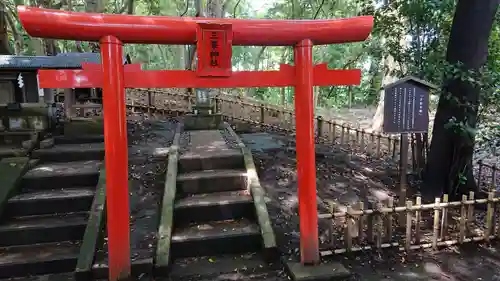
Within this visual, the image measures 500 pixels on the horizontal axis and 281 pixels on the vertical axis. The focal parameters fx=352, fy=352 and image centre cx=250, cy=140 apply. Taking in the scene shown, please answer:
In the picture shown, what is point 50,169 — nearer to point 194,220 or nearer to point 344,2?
point 194,220

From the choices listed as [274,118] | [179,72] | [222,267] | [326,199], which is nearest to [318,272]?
[222,267]

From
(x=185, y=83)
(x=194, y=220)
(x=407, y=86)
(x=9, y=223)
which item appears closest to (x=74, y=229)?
(x=9, y=223)

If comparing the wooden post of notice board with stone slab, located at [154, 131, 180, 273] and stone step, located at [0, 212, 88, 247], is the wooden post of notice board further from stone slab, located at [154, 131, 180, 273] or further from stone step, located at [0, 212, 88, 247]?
stone step, located at [0, 212, 88, 247]

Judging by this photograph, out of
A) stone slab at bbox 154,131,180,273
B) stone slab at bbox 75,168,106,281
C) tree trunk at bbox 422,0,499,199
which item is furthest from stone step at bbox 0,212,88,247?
tree trunk at bbox 422,0,499,199

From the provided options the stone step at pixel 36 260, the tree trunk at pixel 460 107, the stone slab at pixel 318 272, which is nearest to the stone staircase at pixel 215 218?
the stone slab at pixel 318 272

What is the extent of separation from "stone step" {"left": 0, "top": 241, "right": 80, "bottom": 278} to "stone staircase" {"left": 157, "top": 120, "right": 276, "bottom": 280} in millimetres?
1524

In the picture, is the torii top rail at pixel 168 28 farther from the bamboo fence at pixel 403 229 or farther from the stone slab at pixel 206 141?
the stone slab at pixel 206 141

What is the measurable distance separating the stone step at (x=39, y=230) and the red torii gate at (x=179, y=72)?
→ 5.11 ft

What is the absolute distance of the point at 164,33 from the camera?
4.41m

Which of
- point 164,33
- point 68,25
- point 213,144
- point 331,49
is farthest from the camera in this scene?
point 331,49

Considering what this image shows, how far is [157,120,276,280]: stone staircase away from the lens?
5176 mm

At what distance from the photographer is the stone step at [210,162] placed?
7.05 m

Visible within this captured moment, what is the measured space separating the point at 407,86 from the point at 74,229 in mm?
5800

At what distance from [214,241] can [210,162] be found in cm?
206
